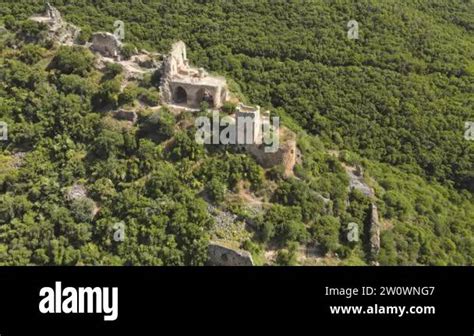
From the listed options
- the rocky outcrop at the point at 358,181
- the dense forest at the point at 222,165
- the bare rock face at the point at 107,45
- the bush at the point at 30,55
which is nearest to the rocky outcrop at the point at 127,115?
the dense forest at the point at 222,165

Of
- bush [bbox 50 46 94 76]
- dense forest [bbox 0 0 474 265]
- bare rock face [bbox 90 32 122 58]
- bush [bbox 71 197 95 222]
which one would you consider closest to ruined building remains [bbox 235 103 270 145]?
dense forest [bbox 0 0 474 265]

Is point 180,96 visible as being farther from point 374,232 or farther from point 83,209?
point 374,232

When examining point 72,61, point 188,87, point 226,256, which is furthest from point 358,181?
point 72,61

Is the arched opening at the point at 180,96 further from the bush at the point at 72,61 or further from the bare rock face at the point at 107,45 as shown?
the bush at the point at 72,61

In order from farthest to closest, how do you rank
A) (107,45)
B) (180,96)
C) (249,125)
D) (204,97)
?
(107,45) → (180,96) → (204,97) → (249,125)

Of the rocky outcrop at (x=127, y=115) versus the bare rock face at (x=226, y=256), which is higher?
the rocky outcrop at (x=127, y=115)
